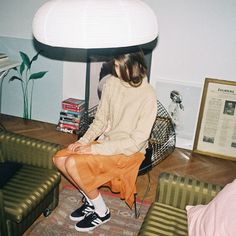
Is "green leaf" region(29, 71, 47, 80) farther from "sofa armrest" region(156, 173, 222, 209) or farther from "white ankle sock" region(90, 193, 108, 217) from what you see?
"sofa armrest" region(156, 173, 222, 209)

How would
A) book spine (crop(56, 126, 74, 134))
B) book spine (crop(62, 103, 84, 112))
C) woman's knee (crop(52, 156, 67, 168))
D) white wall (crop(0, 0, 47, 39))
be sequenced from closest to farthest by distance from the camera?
1. woman's knee (crop(52, 156, 67, 168))
2. white wall (crop(0, 0, 47, 39))
3. book spine (crop(62, 103, 84, 112))
4. book spine (crop(56, 126, 74, 134))

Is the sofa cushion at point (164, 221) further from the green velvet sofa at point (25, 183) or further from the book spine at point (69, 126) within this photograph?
the book spine at point (69, 126)

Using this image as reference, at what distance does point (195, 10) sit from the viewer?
2.80 meters

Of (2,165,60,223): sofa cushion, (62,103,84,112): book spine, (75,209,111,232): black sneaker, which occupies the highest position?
(2,165,60,223): sofa cushion

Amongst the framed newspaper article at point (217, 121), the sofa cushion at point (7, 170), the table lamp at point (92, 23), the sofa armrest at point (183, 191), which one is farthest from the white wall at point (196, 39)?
the table lamp at point (92, 23)

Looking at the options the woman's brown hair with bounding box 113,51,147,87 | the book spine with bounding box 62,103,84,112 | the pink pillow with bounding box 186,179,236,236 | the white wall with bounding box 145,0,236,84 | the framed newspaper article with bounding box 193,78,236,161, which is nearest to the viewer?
the pink pillow with bounding box 186,179,236,236

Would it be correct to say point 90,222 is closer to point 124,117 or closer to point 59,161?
point 59,161

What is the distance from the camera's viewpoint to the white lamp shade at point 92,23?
77 cm

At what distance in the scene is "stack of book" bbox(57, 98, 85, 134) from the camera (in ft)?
11.3

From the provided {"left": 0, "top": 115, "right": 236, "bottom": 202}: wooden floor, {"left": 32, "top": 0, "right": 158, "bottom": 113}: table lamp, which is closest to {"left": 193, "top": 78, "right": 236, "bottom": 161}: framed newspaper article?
{"left": 0, "top": 115, "right": 236, "bottom": 202}: wooden floor

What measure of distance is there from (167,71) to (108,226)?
163 cm

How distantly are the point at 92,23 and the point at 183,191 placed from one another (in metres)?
1.27

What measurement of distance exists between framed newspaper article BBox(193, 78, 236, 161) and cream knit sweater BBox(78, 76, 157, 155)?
1199 mm

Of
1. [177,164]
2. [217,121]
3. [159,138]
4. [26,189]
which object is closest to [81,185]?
[26,189]
